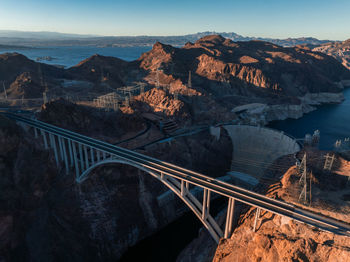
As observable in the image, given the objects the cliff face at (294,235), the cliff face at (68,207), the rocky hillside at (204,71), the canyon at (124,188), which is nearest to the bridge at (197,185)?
the cliff face at (294,235)

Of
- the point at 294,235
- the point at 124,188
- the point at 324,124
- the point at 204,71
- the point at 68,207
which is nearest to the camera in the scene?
the point at 294,235

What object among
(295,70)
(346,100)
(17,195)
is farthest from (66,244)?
(346,100)

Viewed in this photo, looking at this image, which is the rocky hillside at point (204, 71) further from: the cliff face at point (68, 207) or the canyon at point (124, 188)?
the cliff face at point (68, 207)

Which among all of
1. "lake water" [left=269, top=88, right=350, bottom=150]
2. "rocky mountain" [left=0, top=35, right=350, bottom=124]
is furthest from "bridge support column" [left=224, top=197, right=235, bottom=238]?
"lake water" [left=269, top=88, right=350, bottom=150]

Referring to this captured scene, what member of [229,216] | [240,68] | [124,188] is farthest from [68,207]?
[240,68]

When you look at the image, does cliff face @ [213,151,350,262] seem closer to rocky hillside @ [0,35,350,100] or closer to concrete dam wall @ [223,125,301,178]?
concrete dam wall @ [223,125,301,178]

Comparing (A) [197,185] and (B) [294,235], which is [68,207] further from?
(B) [294,235]
